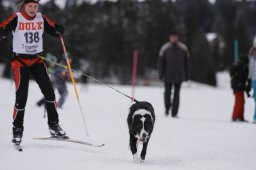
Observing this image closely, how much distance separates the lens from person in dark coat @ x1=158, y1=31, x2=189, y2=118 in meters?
11.2

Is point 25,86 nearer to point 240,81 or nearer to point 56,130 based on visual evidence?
point 56,130

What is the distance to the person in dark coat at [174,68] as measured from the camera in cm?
1120

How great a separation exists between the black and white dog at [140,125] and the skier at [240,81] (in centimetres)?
554

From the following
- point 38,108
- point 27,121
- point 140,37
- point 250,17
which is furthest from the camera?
point 250,17

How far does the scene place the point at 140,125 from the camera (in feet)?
18.0

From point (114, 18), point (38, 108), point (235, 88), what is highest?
point (114, 18)

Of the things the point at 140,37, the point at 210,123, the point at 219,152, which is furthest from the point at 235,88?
the point at 140,37

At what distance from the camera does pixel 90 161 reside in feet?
17.9

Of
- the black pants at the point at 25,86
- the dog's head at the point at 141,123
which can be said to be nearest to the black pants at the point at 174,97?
the black pants at the point at 25,86

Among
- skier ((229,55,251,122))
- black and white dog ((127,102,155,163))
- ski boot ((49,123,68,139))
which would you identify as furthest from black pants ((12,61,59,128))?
skier ((229,55,251,122))

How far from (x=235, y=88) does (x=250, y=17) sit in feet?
432

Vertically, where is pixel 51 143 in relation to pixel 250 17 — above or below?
below

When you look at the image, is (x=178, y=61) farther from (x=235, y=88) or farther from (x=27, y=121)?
(x=27, y=121)

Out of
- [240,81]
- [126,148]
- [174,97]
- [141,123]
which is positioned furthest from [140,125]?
[240,81]
